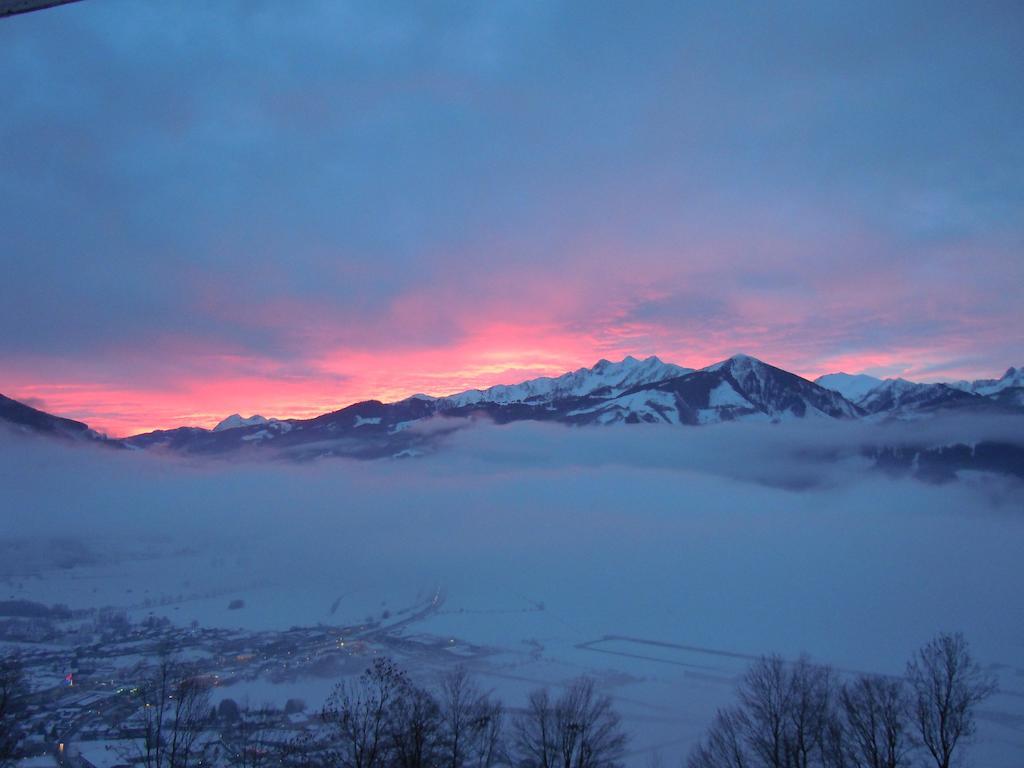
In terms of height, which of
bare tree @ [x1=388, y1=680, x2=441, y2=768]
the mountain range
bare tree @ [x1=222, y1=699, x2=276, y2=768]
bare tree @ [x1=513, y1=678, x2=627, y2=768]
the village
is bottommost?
the village

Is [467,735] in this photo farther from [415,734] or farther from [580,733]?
[415,734]

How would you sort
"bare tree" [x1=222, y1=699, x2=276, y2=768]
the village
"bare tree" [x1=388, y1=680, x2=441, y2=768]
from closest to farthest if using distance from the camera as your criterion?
1. "bare tree" [x1=388, y1=680, x2=441, y2=768]
2. "bare tree" [x1=222, y1=699, x2=276, y2=768]
3. the village

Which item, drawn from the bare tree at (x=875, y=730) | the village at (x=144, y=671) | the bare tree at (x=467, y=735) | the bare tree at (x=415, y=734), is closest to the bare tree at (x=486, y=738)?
the bare tree at (x=467, y=735)

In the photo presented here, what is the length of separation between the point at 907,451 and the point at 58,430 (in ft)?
438

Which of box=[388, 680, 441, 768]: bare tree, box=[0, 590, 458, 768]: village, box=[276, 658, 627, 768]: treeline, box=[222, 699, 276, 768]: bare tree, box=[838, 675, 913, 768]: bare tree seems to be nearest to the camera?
box=[388, 680, 441, 768]: bare tree

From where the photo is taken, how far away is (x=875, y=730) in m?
12.7

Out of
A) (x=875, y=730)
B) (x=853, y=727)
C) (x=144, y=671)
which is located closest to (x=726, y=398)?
(x=144, y=671)

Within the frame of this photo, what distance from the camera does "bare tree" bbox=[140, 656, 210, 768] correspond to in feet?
41.6

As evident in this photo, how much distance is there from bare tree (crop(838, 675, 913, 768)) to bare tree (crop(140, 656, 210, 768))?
12651 mm

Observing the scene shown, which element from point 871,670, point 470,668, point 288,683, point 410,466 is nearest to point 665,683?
point 470,668

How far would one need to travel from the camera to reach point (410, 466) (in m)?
143

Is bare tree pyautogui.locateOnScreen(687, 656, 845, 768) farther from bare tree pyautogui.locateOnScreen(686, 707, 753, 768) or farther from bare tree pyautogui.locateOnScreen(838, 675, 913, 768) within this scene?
bare tree pyautogui.locateOnScreen(838, 675, 913, 768)

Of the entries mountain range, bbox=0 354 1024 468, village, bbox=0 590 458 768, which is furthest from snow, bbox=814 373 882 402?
village, bbox=0 590 458 768

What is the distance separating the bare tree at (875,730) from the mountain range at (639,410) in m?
141
